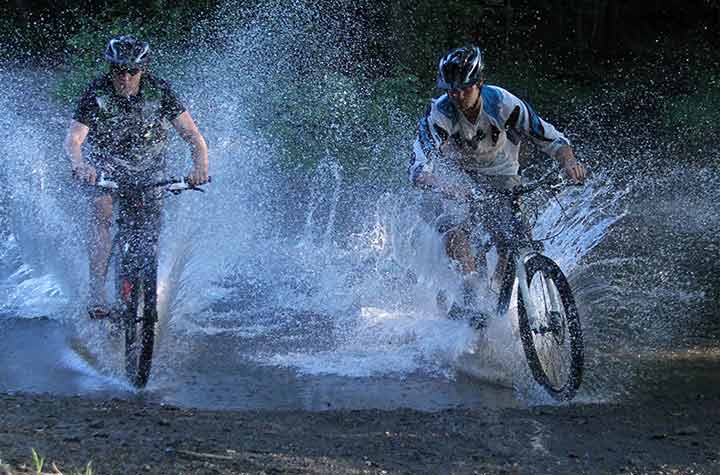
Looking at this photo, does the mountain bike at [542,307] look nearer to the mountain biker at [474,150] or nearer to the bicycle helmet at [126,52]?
the mountain biker at [474,150]

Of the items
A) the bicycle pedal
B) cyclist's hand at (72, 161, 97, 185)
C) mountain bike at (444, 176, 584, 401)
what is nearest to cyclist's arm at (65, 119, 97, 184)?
cyclist's hand at (72, 161, 97, 185)

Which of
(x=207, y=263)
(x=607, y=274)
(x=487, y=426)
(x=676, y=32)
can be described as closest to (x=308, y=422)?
(x=487, y=426)

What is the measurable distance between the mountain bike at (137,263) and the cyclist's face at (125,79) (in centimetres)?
59

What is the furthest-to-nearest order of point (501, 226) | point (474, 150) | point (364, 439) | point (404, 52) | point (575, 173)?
point (404, 52) → point (474, 150) → point (501, 226) → point (575, 173) → point (364, 439)

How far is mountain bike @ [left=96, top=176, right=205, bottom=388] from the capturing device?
6461 mm

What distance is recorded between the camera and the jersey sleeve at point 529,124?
21.5 feet

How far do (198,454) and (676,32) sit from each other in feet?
61.5

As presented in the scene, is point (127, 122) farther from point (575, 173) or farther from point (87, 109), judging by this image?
point (575, 173)

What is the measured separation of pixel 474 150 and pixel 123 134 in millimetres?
2292

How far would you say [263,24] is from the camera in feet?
55.0

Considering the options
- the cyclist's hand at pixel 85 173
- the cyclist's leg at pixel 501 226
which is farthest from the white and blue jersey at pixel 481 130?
the cyclist's hand at pixel 85 173

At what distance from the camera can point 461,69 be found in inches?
246

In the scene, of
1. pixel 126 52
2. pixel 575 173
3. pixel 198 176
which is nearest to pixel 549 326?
pixel 575 173

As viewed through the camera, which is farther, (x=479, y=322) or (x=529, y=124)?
(x=479, y=322)
